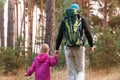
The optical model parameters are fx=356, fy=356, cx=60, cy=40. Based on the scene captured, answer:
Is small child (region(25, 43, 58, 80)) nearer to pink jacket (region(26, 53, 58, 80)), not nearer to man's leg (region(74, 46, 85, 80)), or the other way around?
pink jacket (region(26, 53, 58, 80))

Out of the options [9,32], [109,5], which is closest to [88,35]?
[9,32]

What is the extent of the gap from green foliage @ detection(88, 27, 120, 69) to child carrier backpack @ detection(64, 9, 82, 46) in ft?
23.2

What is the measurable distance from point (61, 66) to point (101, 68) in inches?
60.7

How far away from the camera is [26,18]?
109ft

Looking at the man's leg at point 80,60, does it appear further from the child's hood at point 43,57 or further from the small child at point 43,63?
the child's hood at point 43,57

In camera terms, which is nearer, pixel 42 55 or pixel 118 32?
pixel 42 55

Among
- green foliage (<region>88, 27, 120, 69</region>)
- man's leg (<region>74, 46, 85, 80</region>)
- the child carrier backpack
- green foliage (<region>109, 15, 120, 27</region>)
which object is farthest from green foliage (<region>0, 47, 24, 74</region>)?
green foliage (<region>109, 15, 120, 27</region>)

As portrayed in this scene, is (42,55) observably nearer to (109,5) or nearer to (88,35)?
(88,35)

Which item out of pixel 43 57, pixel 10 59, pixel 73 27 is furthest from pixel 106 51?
pixel 73 27

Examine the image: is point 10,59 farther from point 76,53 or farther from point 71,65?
point 76,53

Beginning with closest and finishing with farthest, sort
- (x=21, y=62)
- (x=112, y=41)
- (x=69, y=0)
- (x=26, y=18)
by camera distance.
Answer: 1. (x=112, y=41)
2. (x=21, y=62)
3. (x=69, y=0)
4. (x=26, y=18)

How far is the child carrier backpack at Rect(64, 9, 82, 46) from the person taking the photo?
602 cm

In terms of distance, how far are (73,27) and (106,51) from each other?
7.51m

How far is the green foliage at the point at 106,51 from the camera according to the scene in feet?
43.3
